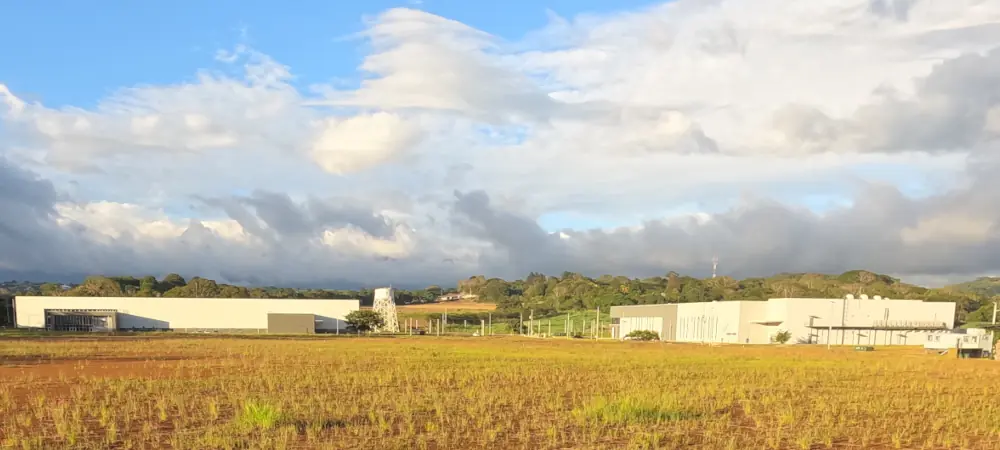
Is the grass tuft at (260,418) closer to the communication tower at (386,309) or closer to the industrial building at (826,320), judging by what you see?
the industrial building at (826,320)

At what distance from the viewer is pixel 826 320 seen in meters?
114

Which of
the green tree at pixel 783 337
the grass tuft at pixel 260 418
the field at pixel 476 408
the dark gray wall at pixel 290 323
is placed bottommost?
the dark gray wall at pixel 290 323

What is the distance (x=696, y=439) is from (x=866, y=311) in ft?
358

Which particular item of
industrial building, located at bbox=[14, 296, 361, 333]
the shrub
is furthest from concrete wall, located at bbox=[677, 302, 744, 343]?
industrial building, located at bbox=[14, 296, 361, 333]

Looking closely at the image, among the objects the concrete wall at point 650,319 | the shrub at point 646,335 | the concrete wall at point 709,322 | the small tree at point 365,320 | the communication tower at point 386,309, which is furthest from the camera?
the communication tower at point 386,309

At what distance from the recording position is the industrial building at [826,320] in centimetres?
11325

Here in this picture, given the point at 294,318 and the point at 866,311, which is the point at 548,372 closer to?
the point at 866,311

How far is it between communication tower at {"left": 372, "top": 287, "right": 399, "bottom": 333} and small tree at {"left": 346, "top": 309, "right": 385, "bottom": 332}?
1462 millimetres

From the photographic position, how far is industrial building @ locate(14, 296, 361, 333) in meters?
135

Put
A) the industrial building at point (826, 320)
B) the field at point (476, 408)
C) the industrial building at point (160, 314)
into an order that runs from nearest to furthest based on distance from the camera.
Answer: the field at point (476, 408), the industrial building at point (826, 320), the industrial building at point (160, 314)

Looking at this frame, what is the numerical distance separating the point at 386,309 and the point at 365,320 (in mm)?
7881

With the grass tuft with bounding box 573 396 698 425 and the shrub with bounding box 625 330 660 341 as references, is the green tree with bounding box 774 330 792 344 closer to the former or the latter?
the shrub with bounding box 625 330 660 341

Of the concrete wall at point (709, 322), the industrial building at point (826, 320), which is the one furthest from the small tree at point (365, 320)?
the industrial building at point (826, 320)

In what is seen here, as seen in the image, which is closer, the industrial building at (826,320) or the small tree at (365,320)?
the industrial building at (826,320)
